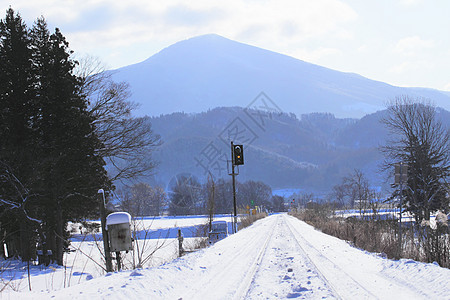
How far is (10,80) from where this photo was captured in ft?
66.7

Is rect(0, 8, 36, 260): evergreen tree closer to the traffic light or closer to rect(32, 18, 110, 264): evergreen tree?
rect(32, 18, 110, 264): evergreen tree

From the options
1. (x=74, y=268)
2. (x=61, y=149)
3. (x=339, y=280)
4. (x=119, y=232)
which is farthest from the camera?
(x=74, y=268)

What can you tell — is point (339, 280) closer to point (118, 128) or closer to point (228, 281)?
point (228, 281)

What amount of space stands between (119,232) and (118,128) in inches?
712

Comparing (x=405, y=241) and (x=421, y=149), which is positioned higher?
(x=421, y=149)

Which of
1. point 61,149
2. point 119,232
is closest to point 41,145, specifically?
point 61,149

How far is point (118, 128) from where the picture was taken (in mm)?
26438

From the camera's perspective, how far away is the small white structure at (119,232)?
30.2 ft

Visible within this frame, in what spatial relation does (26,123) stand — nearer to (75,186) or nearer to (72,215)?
(75,186)

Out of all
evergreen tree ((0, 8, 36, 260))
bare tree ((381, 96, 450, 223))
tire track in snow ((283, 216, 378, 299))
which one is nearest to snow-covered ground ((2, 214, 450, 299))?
tire track in snow ((283, 216, 378, 299))

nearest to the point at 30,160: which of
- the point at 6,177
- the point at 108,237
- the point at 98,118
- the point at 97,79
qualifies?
the point at 6,177

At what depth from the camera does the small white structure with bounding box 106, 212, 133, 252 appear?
922 centimetres

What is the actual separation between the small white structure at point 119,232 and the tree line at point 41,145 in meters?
11.2

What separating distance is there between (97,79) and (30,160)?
9662mm
